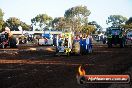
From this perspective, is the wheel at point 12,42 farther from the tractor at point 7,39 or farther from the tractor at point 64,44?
the tractor at point 64,44

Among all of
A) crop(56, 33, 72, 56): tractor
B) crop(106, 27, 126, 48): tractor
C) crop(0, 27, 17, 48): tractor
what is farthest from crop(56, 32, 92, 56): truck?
crop(106, 27, 126, 48): tractor

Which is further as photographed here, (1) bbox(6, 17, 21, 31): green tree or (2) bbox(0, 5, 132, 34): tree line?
(1) bbox(6, 17, 21, 31): green tree

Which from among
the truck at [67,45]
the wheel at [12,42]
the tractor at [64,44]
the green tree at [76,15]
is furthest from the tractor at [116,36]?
the green tree at [76,15]

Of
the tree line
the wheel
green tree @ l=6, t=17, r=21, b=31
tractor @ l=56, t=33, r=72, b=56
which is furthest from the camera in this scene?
green tree @ l=6, t=17, r=21, b=31

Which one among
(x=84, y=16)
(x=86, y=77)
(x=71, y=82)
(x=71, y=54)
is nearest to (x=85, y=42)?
(x=71, y=54)

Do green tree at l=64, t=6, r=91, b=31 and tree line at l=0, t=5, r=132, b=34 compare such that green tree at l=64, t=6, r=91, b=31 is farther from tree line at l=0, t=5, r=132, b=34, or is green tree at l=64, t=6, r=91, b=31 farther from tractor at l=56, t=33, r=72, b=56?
tractor at l=56, t=33, r=72, b=56

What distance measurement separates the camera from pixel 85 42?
938 inches

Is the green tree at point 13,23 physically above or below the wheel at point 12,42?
above

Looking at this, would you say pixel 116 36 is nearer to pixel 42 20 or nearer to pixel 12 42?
pixel 12 42

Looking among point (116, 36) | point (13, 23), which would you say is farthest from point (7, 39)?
point (13, 23)

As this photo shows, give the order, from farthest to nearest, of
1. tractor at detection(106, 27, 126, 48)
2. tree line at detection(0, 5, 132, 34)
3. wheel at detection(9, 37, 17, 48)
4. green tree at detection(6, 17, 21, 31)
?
green tree at detection(6, 17, 21, 31)
tree line at detection(0, 5, 132, 34)
tractor at detection(106, 27, 126, 48)
wheel at detection(9, 37, 17, 48)

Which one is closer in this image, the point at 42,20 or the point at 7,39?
the point at 7,39

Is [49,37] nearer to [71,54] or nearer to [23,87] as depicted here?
[71,54]

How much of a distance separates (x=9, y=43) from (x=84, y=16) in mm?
65793
